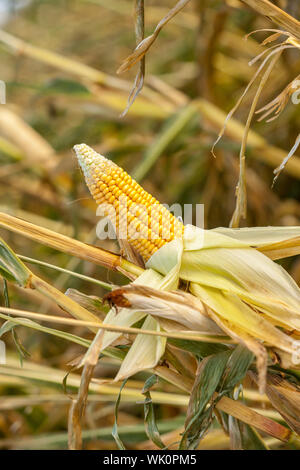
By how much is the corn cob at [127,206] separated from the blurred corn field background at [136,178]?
35 mm

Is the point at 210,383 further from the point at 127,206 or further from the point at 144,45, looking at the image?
the point at 144,45

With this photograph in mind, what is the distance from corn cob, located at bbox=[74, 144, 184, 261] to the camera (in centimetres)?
39

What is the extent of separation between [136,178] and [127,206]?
38 cm

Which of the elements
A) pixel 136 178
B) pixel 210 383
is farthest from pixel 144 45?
pixel 136 178

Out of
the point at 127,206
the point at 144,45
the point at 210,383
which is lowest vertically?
the point at 210,383

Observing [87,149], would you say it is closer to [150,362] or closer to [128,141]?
[150,362]

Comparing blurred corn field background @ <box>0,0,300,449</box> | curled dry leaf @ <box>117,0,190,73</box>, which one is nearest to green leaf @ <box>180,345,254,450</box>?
blurred corn field background @ <box>0,0,300,449</box>

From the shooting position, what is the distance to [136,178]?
30.5 inches

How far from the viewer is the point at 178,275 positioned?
387mm

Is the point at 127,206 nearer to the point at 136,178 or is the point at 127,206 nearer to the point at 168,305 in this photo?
the point at 168,305

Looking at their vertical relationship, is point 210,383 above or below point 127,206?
below

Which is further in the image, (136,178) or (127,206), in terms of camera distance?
(136,178)

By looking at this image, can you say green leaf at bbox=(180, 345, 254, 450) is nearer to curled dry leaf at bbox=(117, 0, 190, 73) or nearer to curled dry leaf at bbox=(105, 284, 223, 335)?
curled dry leaf at bbox=(105, 284, 223, 335)

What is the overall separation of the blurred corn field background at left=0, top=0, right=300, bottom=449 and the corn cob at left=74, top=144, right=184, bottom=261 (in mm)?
35
